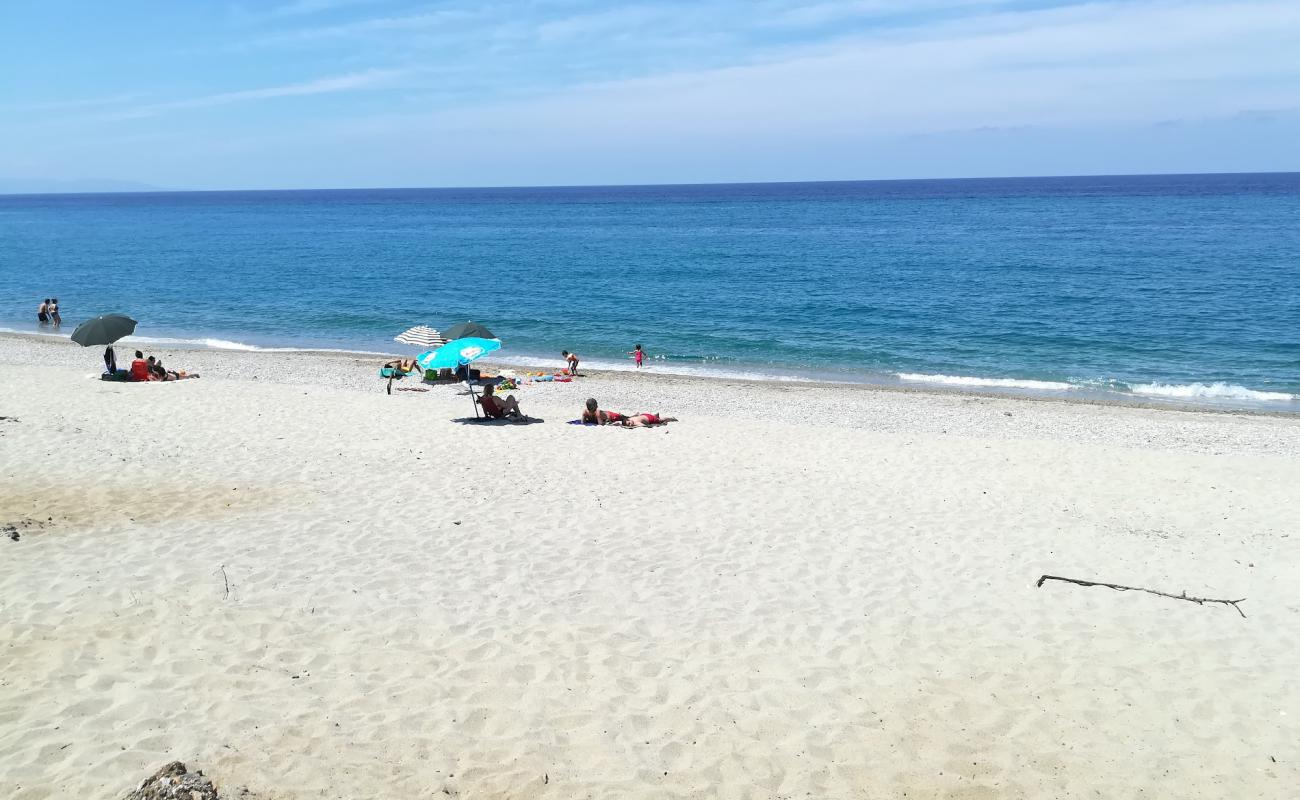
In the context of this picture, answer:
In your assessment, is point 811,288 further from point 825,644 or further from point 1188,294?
point 825,644

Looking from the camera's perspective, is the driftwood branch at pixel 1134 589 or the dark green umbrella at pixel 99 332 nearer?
the driftwood branch at pixel 1134 589

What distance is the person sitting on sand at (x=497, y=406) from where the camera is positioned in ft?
59.0

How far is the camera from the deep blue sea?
29641mm

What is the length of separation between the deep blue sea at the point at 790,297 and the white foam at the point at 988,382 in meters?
0.12

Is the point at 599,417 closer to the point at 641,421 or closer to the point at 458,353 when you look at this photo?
the point at 641,421

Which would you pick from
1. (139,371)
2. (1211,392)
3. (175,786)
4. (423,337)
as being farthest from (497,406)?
(1211,392)

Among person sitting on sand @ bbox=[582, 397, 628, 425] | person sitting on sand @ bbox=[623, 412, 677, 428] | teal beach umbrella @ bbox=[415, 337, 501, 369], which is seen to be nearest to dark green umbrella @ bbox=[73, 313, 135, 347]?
teal beach umbrella @ bbox=[415, 337, 501, 369]

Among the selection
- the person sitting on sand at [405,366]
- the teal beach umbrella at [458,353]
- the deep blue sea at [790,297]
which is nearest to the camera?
A: the teal beach umbrella at [458,353]

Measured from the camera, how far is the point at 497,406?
59.3 ft

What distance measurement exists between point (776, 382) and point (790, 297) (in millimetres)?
17059

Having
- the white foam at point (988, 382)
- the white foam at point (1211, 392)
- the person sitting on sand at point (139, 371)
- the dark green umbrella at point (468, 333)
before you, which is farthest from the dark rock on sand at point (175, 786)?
the white foam at point (1211, 392)

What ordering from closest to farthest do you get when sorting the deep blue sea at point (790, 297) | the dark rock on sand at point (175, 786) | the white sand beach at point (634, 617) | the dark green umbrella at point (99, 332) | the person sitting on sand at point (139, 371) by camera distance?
the dark rock on sand at point (175, 786), the white sand beach at point (634, 617), the dark green umbrella at point (99, 332), the person sitting on sand at point (139, 371), the deep blue sea at point (790, 297)

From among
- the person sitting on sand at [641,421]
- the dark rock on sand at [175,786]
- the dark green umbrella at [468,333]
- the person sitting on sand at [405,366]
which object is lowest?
the person sitting on sand at [641,421]

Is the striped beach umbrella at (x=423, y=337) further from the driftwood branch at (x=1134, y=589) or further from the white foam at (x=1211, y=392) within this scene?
the white foam at (x=1211, y=392)
